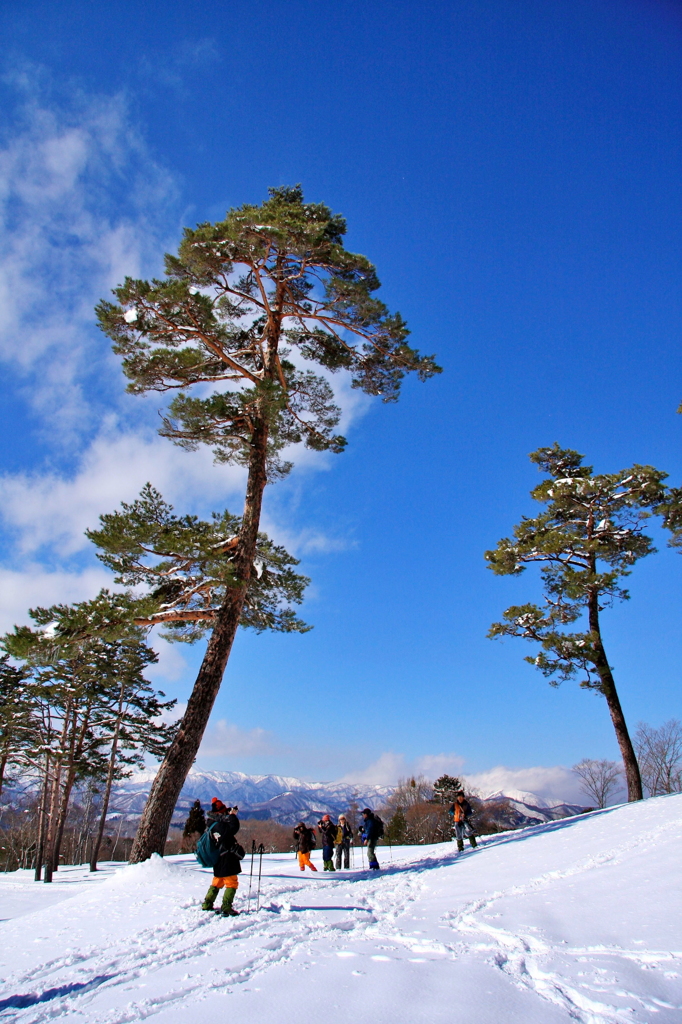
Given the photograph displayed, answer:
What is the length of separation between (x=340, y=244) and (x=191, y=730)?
1254 centimetres

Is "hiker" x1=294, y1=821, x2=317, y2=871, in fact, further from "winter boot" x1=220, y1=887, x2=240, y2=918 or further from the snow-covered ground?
"winter boot" x1=220, y1=887, x2=240, y2=918

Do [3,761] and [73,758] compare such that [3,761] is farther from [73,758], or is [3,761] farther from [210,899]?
[210,899]

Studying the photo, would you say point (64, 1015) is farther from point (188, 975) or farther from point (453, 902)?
point (453, 902)

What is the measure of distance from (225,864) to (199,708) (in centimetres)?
457

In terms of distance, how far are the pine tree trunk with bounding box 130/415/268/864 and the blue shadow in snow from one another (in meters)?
5.65

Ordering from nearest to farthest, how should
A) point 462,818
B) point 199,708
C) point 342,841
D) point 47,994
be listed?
point 47,994
point 199,708
point 342,841
point 462,818

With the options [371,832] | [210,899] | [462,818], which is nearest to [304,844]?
[371,832]

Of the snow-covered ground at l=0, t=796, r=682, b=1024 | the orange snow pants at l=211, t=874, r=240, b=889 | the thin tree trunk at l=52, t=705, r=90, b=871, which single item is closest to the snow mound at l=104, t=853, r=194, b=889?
the snow-covered ground at l=0, t=796, r=682, b=1024

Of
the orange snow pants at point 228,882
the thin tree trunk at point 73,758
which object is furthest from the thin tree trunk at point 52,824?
the orange snow pants at point 228,882

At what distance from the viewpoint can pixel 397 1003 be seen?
278cm

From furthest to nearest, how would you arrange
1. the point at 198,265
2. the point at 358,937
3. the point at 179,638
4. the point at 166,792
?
the point at 179,638 < the point at 198,265 < the point at 166,792 < the point at 358,937

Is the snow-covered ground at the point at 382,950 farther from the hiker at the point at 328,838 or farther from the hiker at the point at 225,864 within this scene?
the hiker at the point at 328,838

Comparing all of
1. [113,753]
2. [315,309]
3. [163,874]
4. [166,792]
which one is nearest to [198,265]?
[315,309]

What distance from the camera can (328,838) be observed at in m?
11.4
